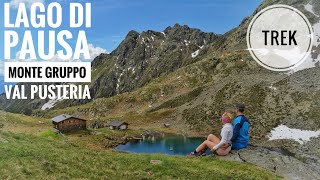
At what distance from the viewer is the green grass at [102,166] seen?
22.8 metres

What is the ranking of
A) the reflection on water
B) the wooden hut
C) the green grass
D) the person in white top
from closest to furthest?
the green grass, the person in white top, the reflection on water, the wooden hut

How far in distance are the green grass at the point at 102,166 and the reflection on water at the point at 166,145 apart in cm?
9048

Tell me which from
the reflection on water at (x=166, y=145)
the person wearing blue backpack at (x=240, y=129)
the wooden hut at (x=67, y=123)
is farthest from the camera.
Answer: the wooden hut at (x=67, y=123)

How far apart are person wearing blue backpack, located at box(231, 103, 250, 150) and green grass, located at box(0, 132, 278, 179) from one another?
2.59 meters

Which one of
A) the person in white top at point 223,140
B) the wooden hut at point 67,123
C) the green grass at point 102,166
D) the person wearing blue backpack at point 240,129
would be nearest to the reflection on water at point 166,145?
the wooden hut at point 67,123

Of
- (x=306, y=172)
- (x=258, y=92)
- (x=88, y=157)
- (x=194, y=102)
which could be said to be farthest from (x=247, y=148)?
(x=194, y=102)

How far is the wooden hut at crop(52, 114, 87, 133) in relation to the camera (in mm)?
133812

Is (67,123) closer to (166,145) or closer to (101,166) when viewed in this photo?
(166,145)

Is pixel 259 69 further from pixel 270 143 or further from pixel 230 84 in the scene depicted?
pixel 270 143

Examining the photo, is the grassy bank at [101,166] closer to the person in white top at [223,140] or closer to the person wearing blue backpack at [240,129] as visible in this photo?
the person in white top at [223,140]

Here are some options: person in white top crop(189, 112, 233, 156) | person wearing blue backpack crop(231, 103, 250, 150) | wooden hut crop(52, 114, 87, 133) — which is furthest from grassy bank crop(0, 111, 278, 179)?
wooden hut crop(52, 114, 87, 133)

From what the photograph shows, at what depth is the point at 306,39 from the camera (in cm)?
19850

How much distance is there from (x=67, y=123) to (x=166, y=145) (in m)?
35.9

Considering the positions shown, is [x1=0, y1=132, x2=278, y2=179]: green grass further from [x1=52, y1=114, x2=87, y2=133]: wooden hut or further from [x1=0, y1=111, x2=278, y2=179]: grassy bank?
[x1=52, y1=114, x2=87, y2=133]: wooden hut
